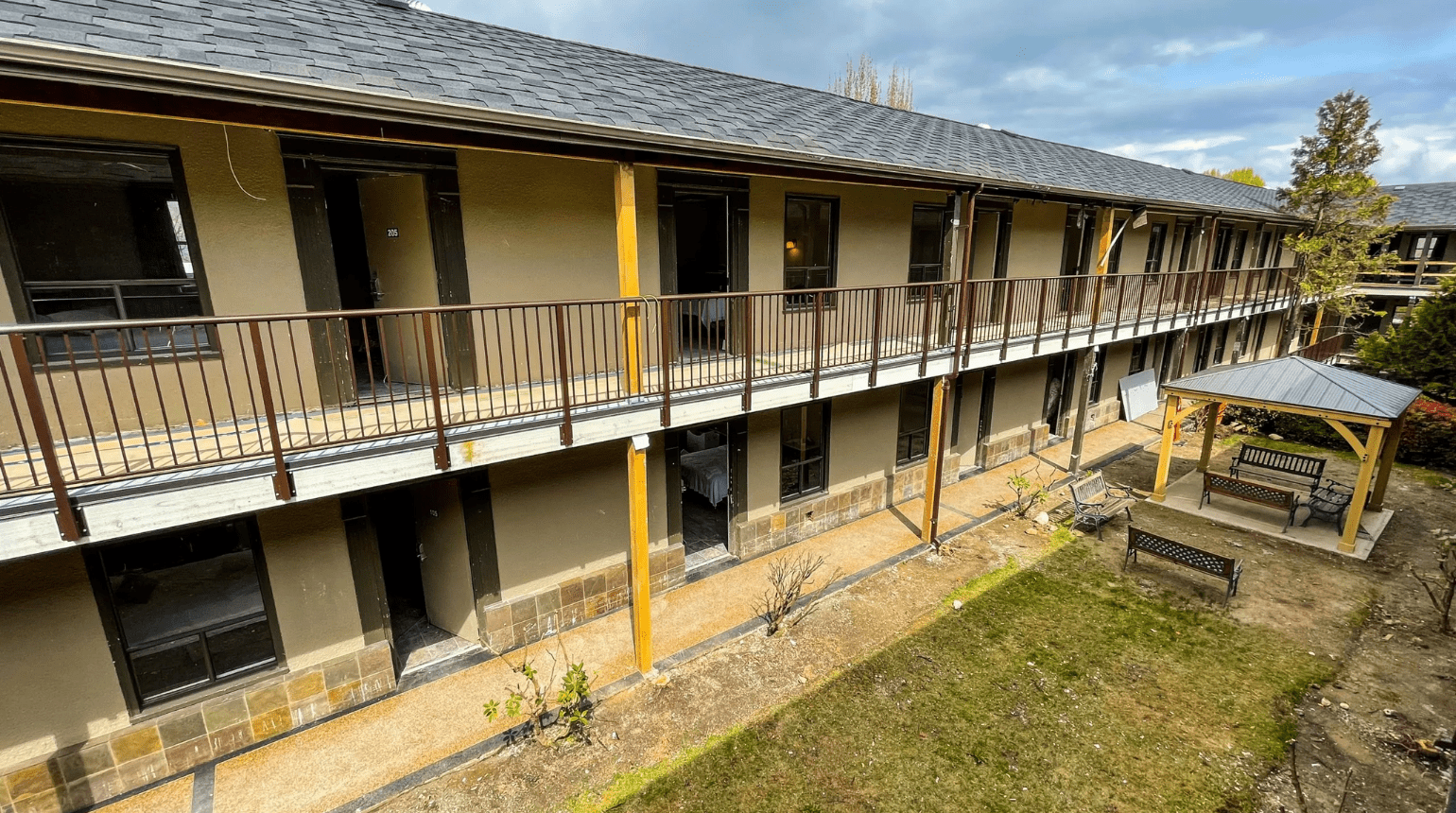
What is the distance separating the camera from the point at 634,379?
695 centimetres

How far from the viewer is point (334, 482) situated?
5152mm

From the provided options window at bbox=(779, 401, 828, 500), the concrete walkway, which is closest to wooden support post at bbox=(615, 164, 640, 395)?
the concrete walkway

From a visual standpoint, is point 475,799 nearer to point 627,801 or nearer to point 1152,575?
point 627,801

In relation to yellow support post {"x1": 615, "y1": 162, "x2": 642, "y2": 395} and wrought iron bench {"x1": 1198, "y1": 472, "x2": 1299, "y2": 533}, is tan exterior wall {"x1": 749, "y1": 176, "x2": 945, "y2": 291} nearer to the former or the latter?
yellow support post {"x1": 615, "y1": 162, "x2": 642, "y2": 395}

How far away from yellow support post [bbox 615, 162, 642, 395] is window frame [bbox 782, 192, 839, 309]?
3.74 m

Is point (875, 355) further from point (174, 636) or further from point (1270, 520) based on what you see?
point (1270, 520)

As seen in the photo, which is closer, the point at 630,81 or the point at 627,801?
the point at 627,801

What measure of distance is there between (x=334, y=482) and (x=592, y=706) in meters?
3.83

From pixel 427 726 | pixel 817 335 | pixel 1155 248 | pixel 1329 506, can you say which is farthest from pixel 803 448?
pixel 1155 248

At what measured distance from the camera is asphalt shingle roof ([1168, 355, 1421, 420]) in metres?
10.6

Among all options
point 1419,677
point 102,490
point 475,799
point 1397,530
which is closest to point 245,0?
point 102,490

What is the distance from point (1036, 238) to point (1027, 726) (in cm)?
1145

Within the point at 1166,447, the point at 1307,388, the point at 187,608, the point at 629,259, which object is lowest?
the point at 1166,447

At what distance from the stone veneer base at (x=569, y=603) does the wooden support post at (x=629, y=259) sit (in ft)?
10.1
